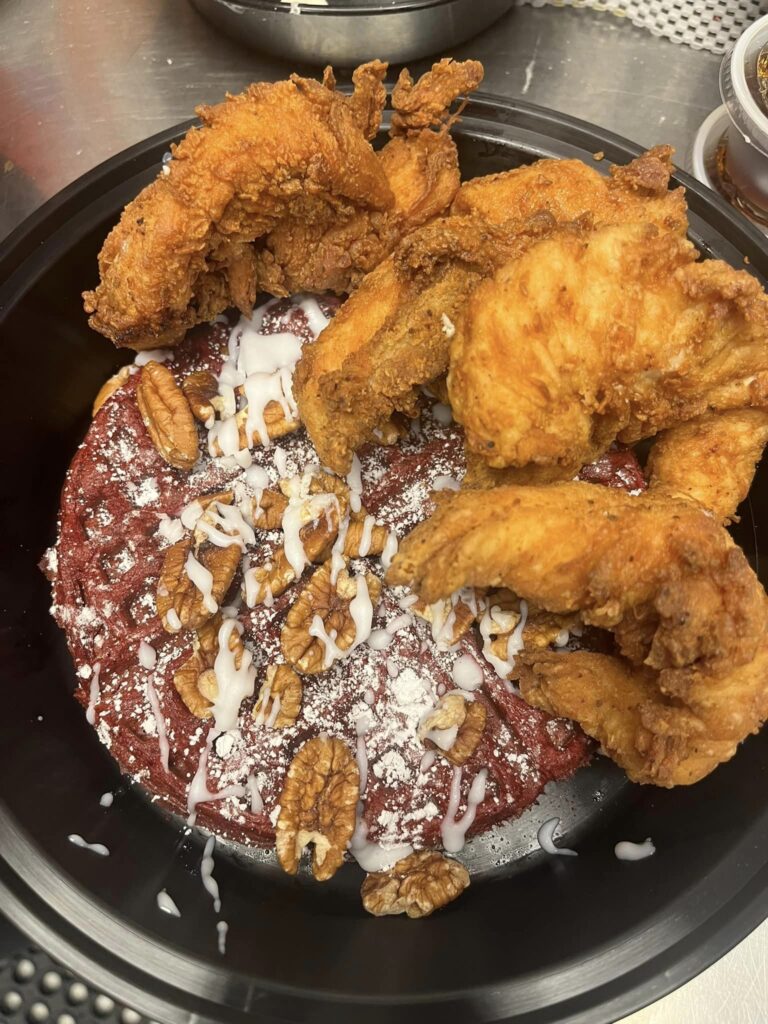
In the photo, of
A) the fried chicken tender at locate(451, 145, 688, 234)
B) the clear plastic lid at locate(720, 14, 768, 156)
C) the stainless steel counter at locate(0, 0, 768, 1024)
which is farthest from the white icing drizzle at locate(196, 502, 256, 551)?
the clear plastic lid at locate(720, 14, 768, 156)

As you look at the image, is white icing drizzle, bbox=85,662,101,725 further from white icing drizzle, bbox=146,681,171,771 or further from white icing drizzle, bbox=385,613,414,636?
white icing drizzle, bbox=385,613,414,636

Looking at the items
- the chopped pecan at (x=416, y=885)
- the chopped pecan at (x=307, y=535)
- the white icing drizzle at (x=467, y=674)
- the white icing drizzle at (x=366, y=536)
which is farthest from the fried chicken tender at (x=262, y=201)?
the chopped pecan at (x=416, y=885)

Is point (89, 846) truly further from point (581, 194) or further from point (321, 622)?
point (581, 194)

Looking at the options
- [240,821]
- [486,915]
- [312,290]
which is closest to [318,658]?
[240,821]

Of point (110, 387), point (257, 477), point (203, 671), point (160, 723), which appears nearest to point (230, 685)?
point (203, 671)

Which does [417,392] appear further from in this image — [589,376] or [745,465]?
[745,465]

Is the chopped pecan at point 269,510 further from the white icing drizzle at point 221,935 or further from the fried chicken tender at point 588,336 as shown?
the white icing drizzle at point 221,935
